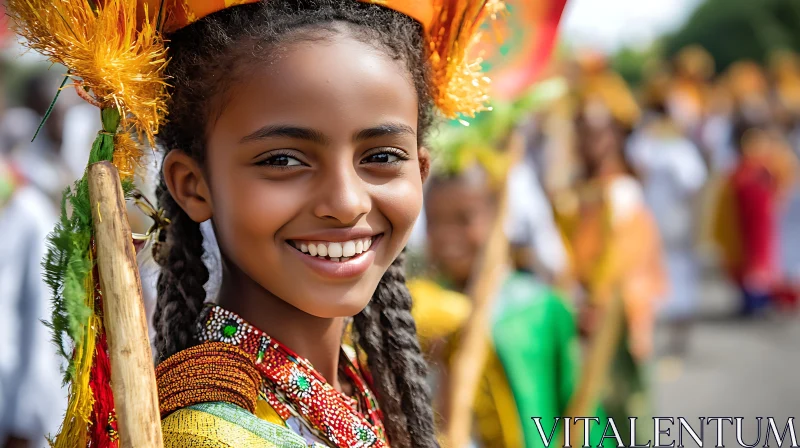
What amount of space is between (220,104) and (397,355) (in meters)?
0.66

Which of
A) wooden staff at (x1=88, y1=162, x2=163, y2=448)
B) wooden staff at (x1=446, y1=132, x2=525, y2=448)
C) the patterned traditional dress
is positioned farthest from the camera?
wooden staff at (x1=446, y1=132, x2=525, y2=448)

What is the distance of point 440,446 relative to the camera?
1950 mm

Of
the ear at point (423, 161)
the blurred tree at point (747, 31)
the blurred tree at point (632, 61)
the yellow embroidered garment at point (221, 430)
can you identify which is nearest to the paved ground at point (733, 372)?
the ear at point (423, 161)

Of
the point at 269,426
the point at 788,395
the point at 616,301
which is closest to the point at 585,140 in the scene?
the point at 616,301

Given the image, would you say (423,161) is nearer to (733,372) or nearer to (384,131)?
(384,131)

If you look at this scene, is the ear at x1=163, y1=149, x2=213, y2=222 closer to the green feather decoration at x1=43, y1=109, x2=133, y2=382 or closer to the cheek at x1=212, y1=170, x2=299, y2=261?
the cheek at x1=212, y1=170, x2=299, y2=261

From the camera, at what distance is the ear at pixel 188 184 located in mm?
1617

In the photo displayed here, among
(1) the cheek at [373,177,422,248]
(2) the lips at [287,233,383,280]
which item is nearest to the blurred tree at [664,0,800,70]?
(1) the cheek at [373,177,422,248]

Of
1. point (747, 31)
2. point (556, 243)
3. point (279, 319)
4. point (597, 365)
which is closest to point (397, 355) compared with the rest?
point (279, 319)

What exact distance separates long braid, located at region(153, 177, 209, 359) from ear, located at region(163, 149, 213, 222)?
122 mm

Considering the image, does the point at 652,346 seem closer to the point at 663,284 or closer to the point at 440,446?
the point at 663,284

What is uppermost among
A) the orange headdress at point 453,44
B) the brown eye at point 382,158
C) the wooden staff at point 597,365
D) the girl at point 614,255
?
the girl at point 614,255

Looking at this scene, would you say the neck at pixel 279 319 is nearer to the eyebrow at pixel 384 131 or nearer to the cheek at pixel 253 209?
the cheek at pixel 253 209

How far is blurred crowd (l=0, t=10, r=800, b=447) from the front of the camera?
4.01 meters
